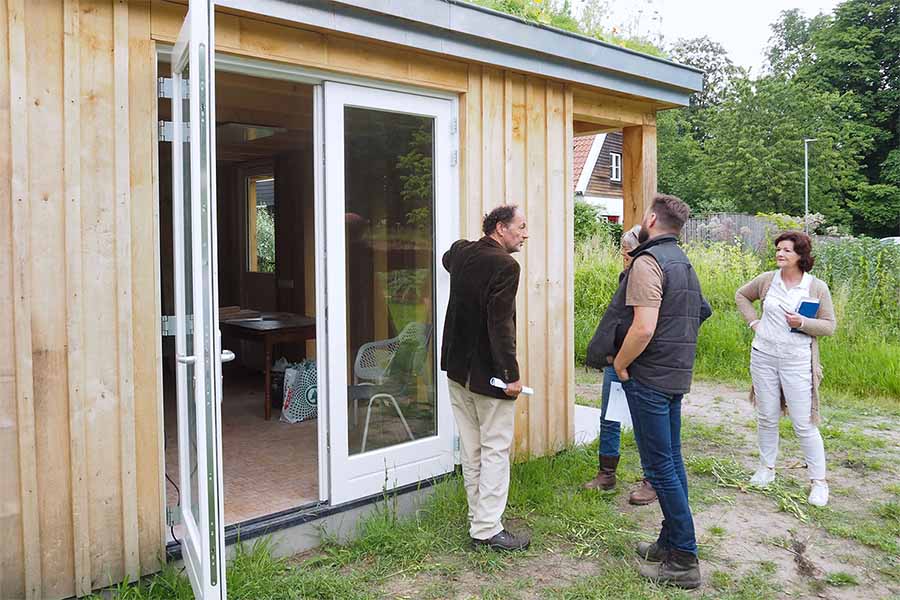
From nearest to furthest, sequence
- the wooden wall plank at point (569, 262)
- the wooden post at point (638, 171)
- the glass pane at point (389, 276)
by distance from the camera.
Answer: the glass pane at point (389, 276) → the wooden wall plank at point (569, 262) → the wooden post at point (638, 171)

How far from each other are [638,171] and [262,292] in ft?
15.7

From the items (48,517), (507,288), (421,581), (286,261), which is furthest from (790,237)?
(286,261)

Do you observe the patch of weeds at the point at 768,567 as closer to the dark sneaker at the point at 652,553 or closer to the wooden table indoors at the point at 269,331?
the dark sneaker at the point at 652,553

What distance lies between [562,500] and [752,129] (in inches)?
1120

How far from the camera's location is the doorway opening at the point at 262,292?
15.3 ft

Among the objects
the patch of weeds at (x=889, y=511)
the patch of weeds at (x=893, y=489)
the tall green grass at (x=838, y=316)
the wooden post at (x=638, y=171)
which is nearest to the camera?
the patch of weeds at (x=889, y=511)

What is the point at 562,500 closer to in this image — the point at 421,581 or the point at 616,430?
the point at 616,430

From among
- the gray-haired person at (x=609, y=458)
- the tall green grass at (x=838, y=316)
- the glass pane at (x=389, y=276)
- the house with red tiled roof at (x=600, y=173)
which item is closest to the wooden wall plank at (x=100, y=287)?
the glass pane at (x=389, y=276)

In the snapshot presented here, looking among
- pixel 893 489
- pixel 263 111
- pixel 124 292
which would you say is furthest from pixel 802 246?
pixel 263 111

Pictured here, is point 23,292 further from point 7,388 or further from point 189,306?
point 189,306

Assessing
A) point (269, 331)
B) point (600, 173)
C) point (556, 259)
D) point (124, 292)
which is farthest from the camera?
point (600, 173)

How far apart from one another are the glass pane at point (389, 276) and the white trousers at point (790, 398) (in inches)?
80.5

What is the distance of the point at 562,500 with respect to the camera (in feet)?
14.6

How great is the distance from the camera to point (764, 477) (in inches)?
192
